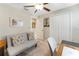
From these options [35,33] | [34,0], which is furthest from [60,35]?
[34,0]

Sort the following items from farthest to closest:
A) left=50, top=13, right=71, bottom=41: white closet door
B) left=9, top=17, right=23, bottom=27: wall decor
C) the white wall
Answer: left=50, top=13, right=71, bottom=41: white closet door < left=9, top=17, right=23, bottom=27: wall decor < the white wall

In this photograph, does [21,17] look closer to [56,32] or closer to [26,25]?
[26,25]

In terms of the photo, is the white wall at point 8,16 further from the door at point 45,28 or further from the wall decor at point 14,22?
the door at point 45,28

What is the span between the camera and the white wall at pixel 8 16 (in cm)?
193

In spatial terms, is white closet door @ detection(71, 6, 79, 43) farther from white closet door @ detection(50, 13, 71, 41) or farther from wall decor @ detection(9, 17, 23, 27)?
wall decor @ detection(9, 17, 23, 27)

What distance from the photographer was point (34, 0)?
0.32m

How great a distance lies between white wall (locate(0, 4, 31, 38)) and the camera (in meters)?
1.93

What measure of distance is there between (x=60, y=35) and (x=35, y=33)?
0.80 meters

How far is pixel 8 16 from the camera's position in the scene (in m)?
2.10

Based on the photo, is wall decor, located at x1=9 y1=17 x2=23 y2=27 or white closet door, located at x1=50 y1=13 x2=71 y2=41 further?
white closet door, located at x1=50 y1=13 x2=71 y2=41

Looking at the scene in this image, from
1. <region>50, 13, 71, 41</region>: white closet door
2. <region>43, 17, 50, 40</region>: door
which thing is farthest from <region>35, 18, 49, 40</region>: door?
<region>50, 13, 71, 41</region>: white closet door

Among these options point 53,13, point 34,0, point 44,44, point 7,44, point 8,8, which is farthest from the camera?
point 53,13

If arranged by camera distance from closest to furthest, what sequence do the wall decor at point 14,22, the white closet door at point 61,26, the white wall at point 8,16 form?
1. the white wall at point 8,16
2. the wall decor at point 14,22
3. the white closet door at point 61,26

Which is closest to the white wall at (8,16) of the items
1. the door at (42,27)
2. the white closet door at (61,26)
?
the door at (42,27)
